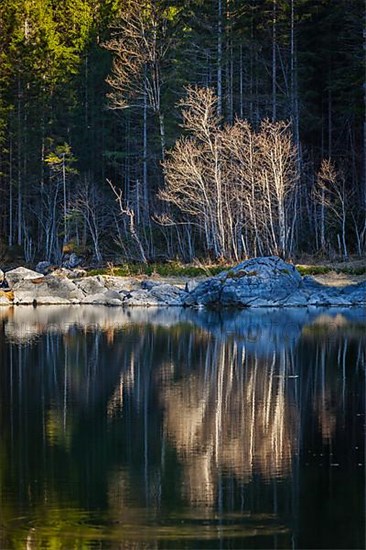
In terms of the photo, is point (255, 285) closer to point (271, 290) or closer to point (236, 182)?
point (271, 290)

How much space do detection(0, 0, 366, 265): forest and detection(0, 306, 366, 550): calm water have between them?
18.6 m

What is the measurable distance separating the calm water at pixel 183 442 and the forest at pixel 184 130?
60.9 feet

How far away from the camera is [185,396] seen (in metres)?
18.7

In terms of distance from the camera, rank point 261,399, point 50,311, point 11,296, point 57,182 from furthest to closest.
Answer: point 57,182
point 11,296
point 50,311
point 261,399

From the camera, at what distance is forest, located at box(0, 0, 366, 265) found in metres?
45.8

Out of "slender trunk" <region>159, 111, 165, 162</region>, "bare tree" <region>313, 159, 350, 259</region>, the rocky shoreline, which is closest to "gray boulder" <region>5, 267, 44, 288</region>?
the rocky shoreline

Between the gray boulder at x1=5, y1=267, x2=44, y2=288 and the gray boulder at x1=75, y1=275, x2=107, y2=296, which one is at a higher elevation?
the gray boulder at x1=5, y1=267, x2=44, y2=288

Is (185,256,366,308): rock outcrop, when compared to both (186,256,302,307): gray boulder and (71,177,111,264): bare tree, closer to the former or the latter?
(186,256,302,307): gray boulder

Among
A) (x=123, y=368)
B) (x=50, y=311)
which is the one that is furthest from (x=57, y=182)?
(x=123, y=368)

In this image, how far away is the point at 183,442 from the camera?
48.2 feet

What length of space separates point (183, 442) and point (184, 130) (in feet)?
125

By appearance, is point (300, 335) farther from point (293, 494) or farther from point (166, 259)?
point (166, 259)

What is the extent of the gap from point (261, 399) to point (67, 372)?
17.2ft

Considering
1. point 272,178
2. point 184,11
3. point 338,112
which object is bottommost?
point 272,178
